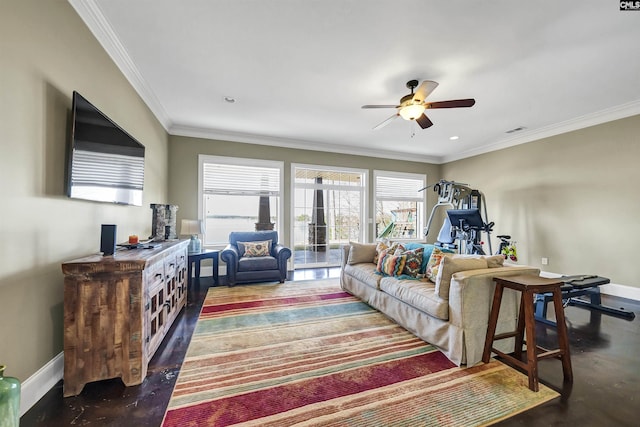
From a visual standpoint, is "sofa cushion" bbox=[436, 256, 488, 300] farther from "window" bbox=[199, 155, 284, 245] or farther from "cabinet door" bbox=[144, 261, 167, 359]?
"window" bbox=[199, 155, 284, 245]

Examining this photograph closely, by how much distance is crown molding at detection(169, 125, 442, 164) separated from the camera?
16.1ft

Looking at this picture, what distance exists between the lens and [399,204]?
22.4 feet

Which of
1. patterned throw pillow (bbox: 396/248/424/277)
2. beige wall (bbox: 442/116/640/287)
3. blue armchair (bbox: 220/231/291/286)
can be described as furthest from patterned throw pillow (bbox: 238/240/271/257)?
beige wall (bbox: 442/116/640/287)

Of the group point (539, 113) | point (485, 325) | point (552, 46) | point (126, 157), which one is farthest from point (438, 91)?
point (126, 157)

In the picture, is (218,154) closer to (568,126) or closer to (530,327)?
(530,327)

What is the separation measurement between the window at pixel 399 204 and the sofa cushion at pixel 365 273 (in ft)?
9.50

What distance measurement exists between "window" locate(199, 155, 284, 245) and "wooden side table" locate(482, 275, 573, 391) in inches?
167

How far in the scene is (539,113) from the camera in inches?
159

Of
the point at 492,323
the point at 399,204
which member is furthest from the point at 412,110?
the point at 399,204

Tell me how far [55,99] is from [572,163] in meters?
6.72

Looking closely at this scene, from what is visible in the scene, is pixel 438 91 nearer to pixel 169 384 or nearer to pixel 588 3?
pixel 588 3

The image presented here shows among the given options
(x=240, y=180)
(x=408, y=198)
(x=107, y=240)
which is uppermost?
(x=240, y=180)

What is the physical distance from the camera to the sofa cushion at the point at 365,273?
10.3ft

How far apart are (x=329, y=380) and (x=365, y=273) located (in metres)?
1.67
